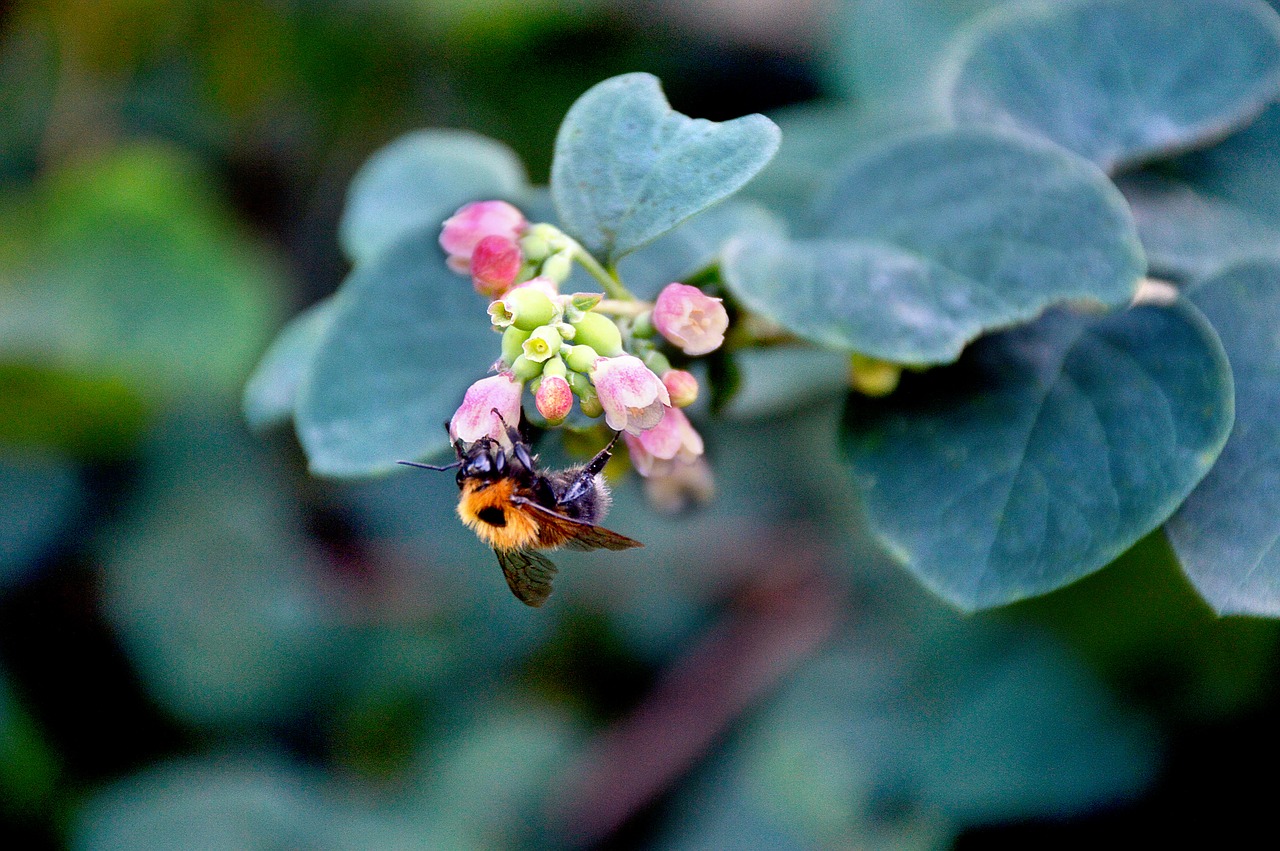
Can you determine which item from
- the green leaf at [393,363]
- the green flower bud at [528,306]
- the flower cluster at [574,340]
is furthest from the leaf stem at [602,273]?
the green leaf at [393,363]

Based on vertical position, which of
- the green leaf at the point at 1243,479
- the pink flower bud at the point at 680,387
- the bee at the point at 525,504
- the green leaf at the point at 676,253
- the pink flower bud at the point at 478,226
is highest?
the pink flower bud at the point at 478,226

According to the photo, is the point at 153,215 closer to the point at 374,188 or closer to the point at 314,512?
the point at 314,512

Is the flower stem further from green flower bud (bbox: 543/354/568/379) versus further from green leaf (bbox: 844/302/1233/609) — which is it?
green leaf (bbox: 844/302/1233/609)

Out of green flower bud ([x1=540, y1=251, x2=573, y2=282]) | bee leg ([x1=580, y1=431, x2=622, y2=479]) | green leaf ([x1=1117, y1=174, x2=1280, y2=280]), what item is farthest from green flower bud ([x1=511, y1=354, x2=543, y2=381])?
green leaf ([x1=1117, y1=174, x2=1280, y2=280])

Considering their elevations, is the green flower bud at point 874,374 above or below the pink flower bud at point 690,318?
below

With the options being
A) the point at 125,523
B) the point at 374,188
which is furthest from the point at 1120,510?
the point at 125,523

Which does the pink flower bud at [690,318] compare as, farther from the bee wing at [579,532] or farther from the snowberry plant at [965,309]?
the bee wing at [579,532]
